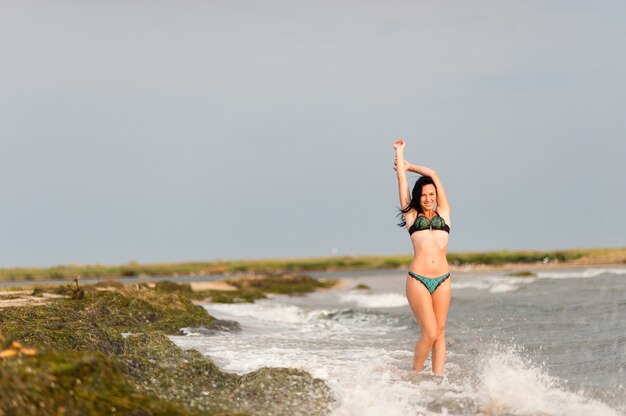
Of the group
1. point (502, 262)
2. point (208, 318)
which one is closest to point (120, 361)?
point (208, 318)

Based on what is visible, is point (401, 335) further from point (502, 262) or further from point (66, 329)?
point (502, 262)

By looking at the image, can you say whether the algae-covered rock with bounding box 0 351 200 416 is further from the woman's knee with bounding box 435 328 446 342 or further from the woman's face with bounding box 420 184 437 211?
the woman's face with bounding box 420 184 437 211

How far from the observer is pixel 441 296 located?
385 inches

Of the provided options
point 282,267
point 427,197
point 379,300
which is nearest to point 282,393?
point 427,197

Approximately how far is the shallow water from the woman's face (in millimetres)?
2652

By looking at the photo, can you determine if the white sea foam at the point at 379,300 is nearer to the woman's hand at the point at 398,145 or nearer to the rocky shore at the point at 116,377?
the rocky shore at the point at 116,377

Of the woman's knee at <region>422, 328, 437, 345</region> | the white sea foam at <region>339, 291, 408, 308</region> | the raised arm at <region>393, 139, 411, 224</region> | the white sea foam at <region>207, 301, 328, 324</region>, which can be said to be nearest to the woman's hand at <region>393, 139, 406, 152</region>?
the raised arm at <region>393, 139, 411, 224</region>

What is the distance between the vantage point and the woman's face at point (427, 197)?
995 cm

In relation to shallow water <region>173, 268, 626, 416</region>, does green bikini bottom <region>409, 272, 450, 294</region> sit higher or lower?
higher

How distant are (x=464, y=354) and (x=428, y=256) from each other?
4802 millimetres

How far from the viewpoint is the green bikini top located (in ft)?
32.5

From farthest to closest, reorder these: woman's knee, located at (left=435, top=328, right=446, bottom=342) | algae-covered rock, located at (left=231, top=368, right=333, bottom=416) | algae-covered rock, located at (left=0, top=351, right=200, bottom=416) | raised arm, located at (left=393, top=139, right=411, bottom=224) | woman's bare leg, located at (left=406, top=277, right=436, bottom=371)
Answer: raised arm, located at (left=393, top=139, right=411, bottom=224) < woman's knee, located at (left=435, top=328, right=446, bottom=342) < woman's bare leg, located at (left=406, top=277, right=436, bottom=371) < algae-covered rock, located at (left=231, top=368, right=333, bottom=416) < algae-covered rock, located at (left=0, top=351, right=200, bottom=416)

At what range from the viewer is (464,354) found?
Result: 13.7 m

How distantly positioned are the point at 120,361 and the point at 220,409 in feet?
6.39
